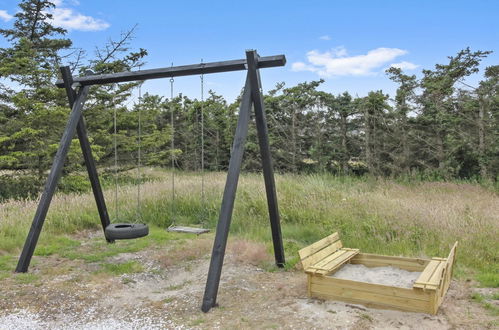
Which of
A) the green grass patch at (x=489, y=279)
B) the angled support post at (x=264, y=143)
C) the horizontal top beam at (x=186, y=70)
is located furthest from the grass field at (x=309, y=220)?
the horizontal top beam at (x=186, y=70)

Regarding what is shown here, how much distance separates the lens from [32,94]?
503 inches

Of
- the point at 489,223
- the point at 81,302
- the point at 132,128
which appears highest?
the point at 132,128

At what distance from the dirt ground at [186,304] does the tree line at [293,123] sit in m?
7.78

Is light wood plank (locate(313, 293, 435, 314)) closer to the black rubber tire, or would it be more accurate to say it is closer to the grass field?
the grass field

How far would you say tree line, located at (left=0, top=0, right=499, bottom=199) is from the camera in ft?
41.7

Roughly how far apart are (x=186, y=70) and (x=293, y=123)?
12164 millimetres

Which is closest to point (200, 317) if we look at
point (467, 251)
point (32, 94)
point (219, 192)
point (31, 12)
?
point (467, 251)

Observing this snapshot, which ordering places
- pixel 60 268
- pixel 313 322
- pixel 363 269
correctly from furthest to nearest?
pixel 60 268 → pixel 363 269 → pixel 313 322

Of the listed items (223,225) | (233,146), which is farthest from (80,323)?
(233,146)

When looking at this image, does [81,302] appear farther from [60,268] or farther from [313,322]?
[313,322]

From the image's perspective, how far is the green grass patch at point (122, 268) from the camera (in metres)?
5.25

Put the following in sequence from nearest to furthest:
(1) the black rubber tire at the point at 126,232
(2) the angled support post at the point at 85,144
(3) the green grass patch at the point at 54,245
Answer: (1) the black rubber tire at the point at 126,232 < (2) the angled support post at the point at 85,144 < (3) the green grass patch at the point at 54,245

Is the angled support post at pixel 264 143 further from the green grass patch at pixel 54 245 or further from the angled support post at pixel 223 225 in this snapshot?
the green grass patch at pixel 54 245

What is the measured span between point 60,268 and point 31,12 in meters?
16.0
